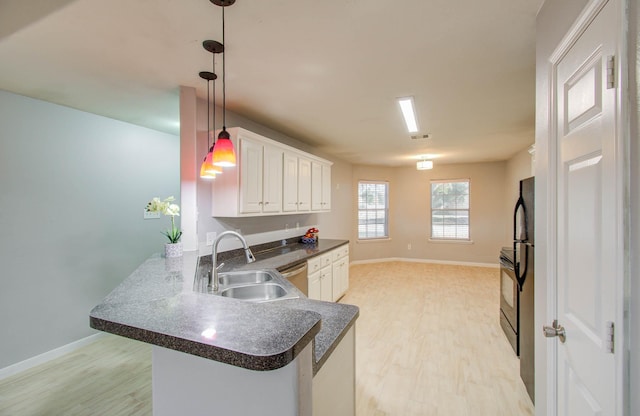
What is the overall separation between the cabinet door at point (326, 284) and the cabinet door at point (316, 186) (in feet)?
3.35

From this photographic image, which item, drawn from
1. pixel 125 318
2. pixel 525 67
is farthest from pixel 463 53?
pixel 125 318

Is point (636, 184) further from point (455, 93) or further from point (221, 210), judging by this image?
point (221, 210)

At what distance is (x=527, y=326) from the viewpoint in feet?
7.44

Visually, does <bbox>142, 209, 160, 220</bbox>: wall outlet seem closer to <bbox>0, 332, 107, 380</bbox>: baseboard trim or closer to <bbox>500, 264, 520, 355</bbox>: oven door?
<bbox>0, 332, 107, 380</bbox>: baseboard trim

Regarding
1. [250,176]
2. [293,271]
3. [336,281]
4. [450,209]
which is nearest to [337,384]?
[293,271]

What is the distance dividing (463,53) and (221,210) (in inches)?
98.4

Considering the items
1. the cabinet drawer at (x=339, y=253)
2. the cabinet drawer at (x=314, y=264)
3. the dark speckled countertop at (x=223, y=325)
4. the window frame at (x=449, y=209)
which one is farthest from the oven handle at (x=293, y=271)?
the window frame at (x=449, y=209)

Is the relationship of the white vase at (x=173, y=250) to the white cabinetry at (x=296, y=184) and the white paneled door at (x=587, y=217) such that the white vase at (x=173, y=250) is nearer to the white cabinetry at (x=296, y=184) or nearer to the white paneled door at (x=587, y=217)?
the white cabinetry at (x=296, y=184)

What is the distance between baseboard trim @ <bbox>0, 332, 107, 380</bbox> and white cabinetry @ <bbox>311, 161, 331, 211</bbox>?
10.3ft

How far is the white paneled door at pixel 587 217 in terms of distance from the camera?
2.91 ft

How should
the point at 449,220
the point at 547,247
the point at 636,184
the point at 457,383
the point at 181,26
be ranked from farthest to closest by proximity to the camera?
the point at 449,220 < the point at 457,383 < the point at 181,26 < the point at 547,247 < the point at 636,184

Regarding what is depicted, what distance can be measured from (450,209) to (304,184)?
470cm

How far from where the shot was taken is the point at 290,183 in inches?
150

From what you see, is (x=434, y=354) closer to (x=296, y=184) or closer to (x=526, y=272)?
(x=526, y=272)
